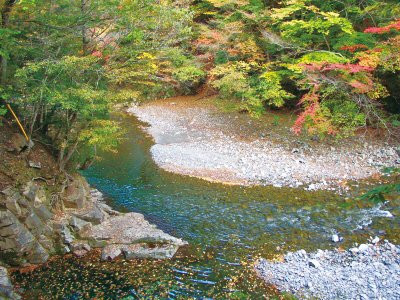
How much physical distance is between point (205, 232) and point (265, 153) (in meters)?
6.57

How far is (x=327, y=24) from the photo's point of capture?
13.8 metres

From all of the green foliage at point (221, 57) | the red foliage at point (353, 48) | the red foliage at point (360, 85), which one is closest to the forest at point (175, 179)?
the red foliage at point (353, 48)

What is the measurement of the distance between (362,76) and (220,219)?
27.1ft

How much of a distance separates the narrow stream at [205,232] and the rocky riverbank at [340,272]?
1.20 ft

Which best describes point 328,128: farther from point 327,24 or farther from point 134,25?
point 134,25

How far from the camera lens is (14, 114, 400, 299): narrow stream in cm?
710

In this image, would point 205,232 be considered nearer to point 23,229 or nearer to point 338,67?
point 23,229

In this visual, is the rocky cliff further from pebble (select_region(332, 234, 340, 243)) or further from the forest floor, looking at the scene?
the forest floor

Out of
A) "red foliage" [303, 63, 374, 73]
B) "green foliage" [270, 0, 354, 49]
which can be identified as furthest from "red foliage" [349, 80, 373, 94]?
"green foliage" [270, 0, 354, 49]

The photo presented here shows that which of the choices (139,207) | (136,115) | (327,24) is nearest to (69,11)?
(139,207)

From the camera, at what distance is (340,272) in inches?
291

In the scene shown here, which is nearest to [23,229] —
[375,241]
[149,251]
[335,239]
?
[149,251]

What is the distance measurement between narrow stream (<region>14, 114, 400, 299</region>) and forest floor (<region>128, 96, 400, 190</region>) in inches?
40.0

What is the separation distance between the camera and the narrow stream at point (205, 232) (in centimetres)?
710
